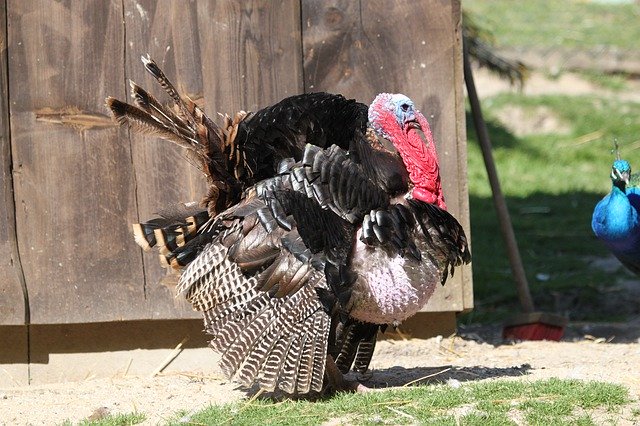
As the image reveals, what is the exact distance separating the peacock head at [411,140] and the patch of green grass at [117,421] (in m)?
1.78

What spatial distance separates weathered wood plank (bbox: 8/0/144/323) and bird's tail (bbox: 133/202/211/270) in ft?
2.70

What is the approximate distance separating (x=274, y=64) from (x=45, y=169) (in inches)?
58.9

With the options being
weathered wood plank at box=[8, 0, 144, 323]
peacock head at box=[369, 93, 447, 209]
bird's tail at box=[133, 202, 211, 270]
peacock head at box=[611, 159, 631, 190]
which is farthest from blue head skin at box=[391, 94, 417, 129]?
peacock head at box=[611, 159, 631, 190]

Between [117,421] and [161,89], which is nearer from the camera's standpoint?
[117,421]

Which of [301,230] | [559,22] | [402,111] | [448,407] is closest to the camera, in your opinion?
[448,407]

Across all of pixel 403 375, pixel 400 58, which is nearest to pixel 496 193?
pixel 400 58

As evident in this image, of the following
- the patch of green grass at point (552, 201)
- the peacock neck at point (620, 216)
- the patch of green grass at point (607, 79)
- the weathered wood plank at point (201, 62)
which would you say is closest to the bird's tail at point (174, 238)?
the weathered wood plank at point (201, 62)

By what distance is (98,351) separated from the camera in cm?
608

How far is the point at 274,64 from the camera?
234 inches

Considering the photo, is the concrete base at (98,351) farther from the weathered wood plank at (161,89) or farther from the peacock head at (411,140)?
the peacock head at (411,140)

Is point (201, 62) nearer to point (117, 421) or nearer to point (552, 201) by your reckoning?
point (117, 421)

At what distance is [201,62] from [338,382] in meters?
2.06

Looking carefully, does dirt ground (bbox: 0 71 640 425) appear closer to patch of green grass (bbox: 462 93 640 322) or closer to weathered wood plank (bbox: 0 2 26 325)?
weathered wood plank (bbox: 0 2 26 325)

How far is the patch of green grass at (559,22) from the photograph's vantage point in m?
16.5
